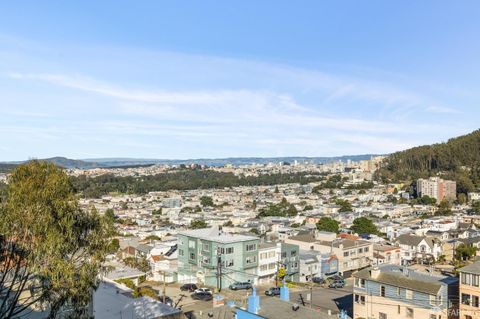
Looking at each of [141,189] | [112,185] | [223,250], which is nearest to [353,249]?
[223,250]

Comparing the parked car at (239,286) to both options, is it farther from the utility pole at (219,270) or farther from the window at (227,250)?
the window at (227,250)

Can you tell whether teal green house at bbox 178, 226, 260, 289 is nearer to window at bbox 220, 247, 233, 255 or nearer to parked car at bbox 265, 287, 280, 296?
window at bbox 220, 247, 233, 255

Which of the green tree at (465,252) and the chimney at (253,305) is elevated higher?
the chimney at (253,305)

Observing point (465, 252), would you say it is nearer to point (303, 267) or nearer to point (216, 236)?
point (303, 267)

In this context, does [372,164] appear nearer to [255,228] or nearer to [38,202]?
[255,228]

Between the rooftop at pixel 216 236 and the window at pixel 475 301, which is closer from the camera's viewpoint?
the window at pixel 475 301

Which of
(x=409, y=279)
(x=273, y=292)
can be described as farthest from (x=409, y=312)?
(x=273, y=292)

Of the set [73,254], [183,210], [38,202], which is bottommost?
[183,210]

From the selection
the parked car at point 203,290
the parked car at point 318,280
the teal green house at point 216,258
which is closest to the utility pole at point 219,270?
the teal green house at point 216,258
